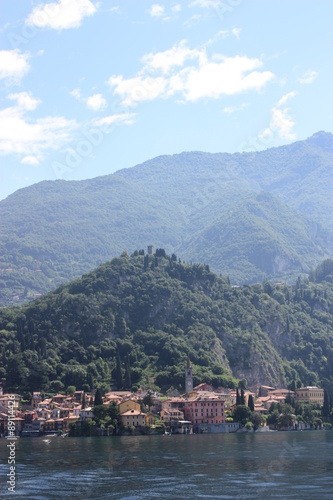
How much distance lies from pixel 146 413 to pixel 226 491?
235 ft

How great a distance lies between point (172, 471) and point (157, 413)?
67062 millimetres

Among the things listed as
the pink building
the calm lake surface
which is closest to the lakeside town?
the pink building

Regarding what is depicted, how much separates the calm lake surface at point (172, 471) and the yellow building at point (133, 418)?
29.3 metres

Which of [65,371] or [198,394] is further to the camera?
[65,371]

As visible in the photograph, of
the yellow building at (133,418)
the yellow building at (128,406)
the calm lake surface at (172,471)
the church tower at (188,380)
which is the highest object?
the church tower at (188,380)

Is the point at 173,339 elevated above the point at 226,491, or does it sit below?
above

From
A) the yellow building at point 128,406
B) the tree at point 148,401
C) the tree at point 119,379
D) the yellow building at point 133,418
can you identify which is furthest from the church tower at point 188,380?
the yellow building at point 133,418

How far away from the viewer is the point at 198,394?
141750 mm

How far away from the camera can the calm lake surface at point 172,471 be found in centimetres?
5359

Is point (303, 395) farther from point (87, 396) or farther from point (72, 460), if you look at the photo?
point (72, 460)

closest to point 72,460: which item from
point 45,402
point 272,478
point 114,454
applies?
point 114,454

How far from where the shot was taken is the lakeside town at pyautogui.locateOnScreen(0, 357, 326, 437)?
393ft

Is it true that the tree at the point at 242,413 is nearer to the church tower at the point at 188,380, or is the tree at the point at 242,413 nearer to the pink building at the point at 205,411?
the pink building at the point at 205,411

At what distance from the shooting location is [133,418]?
121 metres
